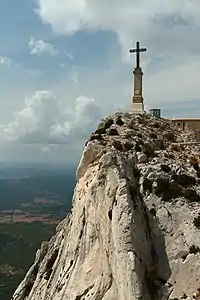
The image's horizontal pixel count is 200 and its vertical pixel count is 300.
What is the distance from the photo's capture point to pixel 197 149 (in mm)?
30656

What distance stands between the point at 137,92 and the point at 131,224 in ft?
58.0

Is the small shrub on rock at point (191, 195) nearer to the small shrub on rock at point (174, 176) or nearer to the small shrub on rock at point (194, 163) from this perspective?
the small shrub on rock at point (174, 176)

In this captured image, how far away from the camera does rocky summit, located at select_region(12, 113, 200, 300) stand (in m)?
21.7

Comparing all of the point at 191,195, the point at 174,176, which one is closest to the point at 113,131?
the point at 174,176

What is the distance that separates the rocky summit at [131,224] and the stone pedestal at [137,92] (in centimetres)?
526

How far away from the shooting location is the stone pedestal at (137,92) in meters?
37.7

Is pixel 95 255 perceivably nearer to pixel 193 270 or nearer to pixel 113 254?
pixel 113 254

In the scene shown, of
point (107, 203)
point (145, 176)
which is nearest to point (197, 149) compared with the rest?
point (145, 176)

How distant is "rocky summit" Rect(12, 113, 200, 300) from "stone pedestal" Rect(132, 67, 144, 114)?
526 centimetres

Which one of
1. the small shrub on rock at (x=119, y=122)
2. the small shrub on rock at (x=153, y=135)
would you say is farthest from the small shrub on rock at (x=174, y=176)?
the small shrub on rock at (x=119, y=122)

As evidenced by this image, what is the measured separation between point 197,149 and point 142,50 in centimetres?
1099

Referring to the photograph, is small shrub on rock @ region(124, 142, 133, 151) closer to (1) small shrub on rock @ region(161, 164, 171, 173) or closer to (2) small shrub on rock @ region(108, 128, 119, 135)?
(2) small shrub on rock @ region(108, 128, 119, 135)

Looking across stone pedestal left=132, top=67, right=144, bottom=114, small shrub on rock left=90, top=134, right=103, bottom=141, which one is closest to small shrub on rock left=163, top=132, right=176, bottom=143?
small shrub on rock left=90, top=134, right=103, bottom=141

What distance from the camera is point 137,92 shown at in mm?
38312
